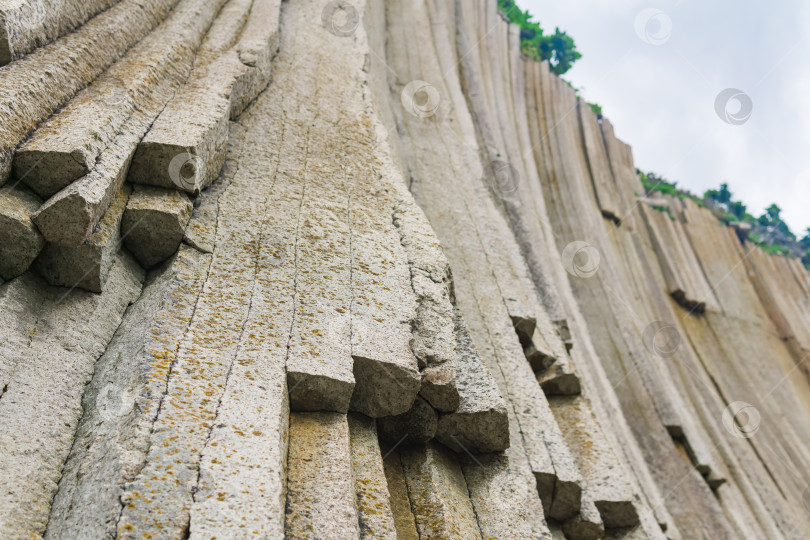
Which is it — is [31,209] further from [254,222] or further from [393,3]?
[393,3]

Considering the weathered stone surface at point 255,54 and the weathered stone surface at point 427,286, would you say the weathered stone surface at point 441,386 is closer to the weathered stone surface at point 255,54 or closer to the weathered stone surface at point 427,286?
the weathered stone surface at point 427,286

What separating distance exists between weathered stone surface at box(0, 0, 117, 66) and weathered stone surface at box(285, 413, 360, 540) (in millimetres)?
2882

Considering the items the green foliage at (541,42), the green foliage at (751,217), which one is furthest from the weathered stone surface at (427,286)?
the green foliage at (751,217)

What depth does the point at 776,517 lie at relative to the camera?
1005 centimetres

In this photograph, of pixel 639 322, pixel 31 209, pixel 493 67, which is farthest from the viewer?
pixel 493 67

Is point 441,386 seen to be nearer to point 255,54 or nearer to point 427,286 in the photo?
point 427,286

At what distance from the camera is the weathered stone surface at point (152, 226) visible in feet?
13.0

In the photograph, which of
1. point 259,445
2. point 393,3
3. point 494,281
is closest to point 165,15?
point 494,281

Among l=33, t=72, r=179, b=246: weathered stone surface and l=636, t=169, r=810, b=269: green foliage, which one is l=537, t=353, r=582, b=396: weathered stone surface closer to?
l=33, t=72, r=179, b=246: weathered stone surface

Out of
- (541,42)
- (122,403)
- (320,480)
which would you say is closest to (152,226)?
(122,403)

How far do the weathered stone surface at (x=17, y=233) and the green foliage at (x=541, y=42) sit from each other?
56.7 feet

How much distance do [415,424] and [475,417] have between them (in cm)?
42

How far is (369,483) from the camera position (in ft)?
10.7

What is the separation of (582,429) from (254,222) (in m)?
3.93
